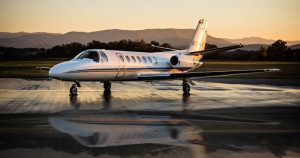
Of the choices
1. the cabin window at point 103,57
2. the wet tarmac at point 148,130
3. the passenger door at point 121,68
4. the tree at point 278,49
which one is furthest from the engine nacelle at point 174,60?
the tree at point 278,49

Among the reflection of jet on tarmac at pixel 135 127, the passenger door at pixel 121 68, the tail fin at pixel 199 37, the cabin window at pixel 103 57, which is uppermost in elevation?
the tail fin at pixel 199 37

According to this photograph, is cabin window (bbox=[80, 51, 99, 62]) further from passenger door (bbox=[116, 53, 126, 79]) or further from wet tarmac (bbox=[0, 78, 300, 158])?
wet tarmac (bbox=[0, 78, 300, 158])

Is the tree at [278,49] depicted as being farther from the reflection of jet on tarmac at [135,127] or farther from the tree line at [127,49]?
the reflection of jet on tarmac at [135,127]

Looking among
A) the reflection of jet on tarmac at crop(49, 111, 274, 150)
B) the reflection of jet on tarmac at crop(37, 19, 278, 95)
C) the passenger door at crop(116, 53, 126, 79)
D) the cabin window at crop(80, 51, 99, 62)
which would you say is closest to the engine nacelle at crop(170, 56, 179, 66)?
the reflection of jet on tarmac at crop(37, 19, 278, 95)

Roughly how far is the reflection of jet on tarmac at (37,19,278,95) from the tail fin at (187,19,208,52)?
96cm

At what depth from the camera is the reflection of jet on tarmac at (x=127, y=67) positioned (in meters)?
17.2

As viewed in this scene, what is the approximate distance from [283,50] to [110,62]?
3777 inches

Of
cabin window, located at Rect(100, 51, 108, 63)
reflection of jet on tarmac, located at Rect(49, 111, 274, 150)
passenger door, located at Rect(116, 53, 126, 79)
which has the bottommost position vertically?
reflection of jet on tarmac, located at Rect(49, 111, 274, 150)

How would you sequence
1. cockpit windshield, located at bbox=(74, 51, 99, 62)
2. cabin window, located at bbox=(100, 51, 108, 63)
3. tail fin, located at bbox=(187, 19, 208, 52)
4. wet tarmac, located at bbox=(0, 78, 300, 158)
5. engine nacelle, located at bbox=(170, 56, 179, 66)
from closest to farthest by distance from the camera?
wet tarmac, located at bbox=(0, 78, 300, 158) < cockpit windshield, located at bbox=(74, 51, 99, 62) < cabin window, located at bbox=(100, 51, 108, 63) < engine nacelle, located at bbox=(170, 56, 179, 66) < tail fin, located at bbox=(187, 19, 208, 52)

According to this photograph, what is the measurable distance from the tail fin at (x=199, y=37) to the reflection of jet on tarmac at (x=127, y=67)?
0.96 m

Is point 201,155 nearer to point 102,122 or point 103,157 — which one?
point 103,157

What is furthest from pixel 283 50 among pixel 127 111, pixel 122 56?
pixel 127 111

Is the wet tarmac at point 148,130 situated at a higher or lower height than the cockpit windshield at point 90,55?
lower

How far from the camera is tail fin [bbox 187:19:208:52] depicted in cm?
2628
